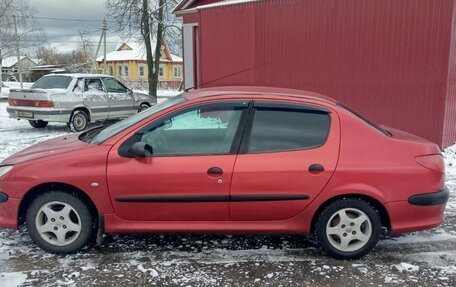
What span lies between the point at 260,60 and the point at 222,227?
766 centimetres

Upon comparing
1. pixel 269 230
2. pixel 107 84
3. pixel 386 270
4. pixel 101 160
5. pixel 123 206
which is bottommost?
pixel 386 270

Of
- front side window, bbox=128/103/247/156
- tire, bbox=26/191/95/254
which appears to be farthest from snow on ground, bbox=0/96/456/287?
front side window, bbox=128/103/247/156

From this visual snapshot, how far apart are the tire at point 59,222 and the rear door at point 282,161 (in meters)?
1.33

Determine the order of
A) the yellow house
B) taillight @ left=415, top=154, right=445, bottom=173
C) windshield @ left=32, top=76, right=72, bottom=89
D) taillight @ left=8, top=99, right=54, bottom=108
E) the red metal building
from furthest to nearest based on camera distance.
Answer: the yellow house → windshield @ left=32, top=76, right=72, bottom=89 → taillight @ left=8, top=99, right=54, bottom=108 → the red metal building → taillight @ left=415, top=154, right=445, bottom=173

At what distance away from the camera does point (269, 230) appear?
3836 mm

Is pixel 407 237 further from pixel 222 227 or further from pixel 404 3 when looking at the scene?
pixel 404 3

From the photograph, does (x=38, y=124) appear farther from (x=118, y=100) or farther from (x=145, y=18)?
(x=145, y=18)

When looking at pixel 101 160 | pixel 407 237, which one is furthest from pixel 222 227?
pixel 407 237

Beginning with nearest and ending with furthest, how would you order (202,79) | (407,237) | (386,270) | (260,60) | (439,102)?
(386,270) < (407,237) < (439,102) < (260,60) < (202,79)

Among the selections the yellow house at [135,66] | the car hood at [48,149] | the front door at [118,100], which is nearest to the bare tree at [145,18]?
the front door at [118,100]

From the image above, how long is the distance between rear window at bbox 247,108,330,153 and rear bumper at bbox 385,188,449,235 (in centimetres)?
88

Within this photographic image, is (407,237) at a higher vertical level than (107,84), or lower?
lower

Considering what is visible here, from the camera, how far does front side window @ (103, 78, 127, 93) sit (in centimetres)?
1248

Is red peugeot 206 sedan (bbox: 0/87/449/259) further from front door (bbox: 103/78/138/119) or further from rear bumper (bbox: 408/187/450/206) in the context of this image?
front door (bbox: 103/78/138/119)
